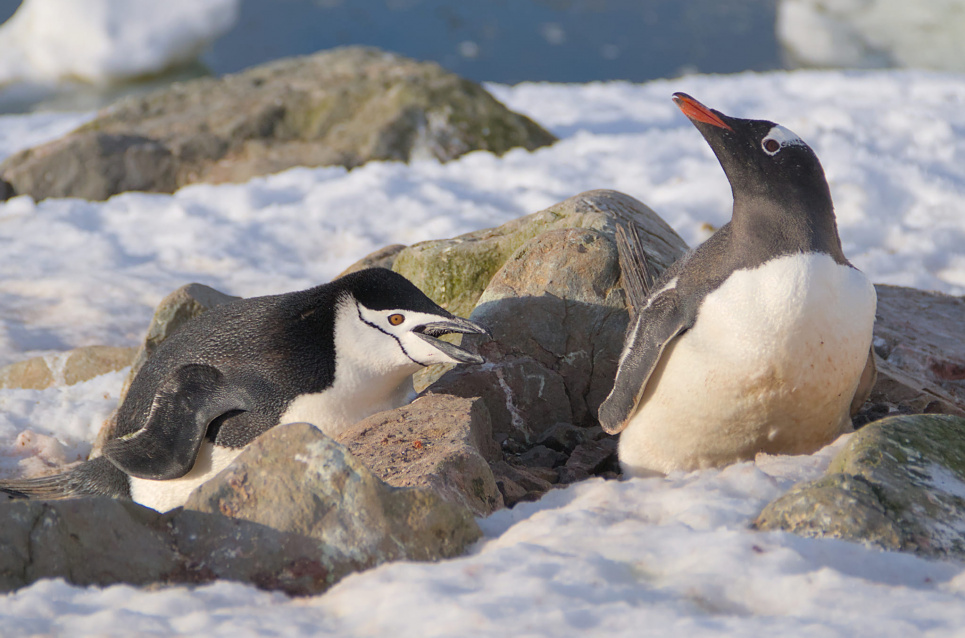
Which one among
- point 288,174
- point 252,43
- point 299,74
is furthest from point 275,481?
point 252,43

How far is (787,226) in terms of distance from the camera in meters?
2.32

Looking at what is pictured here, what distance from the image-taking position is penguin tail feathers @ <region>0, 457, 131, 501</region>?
9.11 ft

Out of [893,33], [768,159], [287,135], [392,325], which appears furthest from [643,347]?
[893,33]

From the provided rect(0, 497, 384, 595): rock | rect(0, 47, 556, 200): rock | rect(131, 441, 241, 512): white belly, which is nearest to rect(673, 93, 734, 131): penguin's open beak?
rect(0, 497, 384, 595): rock

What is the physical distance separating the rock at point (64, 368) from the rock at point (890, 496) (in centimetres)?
312

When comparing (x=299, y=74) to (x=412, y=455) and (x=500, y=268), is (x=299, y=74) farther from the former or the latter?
(x=412, y=455)

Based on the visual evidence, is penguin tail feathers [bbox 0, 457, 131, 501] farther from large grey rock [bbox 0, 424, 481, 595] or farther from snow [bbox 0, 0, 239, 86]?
snow [bbox 0, 0, 239, 86]

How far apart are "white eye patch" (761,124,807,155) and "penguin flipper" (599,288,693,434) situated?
0.49m

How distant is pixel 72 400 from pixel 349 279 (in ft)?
5.80

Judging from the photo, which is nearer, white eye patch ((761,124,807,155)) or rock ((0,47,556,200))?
white eye patch ((761,124,807,155))

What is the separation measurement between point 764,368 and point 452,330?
3.11ft

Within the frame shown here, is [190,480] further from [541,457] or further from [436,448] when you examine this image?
[541,457]

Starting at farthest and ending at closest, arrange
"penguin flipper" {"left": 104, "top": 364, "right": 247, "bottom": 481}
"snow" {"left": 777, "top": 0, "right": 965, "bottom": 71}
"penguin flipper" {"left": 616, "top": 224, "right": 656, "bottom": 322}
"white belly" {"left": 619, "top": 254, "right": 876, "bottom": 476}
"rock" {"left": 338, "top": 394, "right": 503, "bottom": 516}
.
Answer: "snow" {"left": 777, "top": 0, "right": 965, "bottom": 71} < "penguin flipper" {"left": 616, "top": 224, "right": 656, "bottom": 322} < "penguin flipper" {"left": 104, "top": 364, "right": 247, "bottom": 481} < "white belly" {"left": 619, "top": 254, "right": 876, "bottom": 476} < "rock" {"left": 338, "top": 394, "right": 503, "bottom": 516}

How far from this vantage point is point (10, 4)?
16547 millimetres
